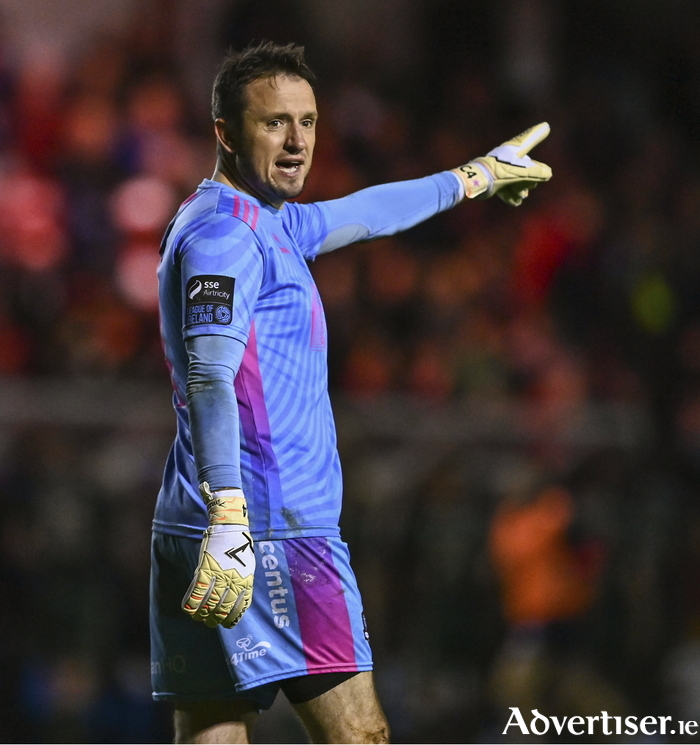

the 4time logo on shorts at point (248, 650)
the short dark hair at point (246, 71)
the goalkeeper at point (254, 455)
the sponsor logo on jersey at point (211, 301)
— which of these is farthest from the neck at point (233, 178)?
the 4time logo on shorts at point (248, 650)

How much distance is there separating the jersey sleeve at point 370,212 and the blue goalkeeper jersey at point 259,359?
22 centimetres

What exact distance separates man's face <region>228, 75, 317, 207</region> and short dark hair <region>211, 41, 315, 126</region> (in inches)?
0.8

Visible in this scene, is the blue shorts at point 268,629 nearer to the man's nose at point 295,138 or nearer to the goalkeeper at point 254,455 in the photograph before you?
the goalkeeper at point 254,455

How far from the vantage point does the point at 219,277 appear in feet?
9.48

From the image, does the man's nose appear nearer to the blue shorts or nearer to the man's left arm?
the man's left arm

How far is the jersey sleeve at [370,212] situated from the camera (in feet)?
11.3

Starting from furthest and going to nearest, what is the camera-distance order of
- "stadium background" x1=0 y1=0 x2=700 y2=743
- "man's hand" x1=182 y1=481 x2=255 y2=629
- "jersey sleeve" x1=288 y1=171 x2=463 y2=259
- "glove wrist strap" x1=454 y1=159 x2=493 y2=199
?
"stadium background" x1=0 y1=0 x2=700 y2=743
"glove wrist strap" x1=454 y1=159 x2=493 y2=199
"jersey sleeve" x1=288 y1=171 x2=463 y2=259
"man's hand" x1=182 y1=481 x2=255 y2=629

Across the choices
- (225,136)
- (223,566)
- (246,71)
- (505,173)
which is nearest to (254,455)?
(223,566)

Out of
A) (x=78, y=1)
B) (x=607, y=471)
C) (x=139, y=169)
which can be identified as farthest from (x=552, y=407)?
(x=78, y=1)

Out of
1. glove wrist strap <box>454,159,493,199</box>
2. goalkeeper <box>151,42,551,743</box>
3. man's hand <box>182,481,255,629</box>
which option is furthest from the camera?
glove wrist strap <box>454,159,493,199</box>

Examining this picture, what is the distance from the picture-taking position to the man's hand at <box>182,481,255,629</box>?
9.04 ft

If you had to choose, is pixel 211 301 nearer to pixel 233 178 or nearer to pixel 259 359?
pixel 259 359

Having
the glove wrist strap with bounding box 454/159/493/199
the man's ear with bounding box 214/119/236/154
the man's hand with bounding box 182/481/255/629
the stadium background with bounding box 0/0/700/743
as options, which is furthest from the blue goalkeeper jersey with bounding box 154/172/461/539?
the stadium background with bounding box 0/0/700/743

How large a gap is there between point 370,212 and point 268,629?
130cm
